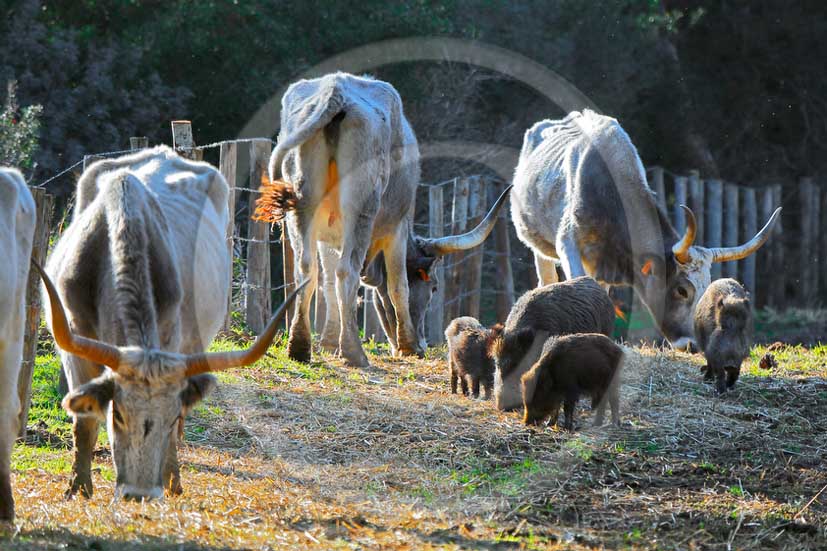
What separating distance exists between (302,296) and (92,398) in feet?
15.2

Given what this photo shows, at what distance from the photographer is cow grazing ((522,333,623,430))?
7.19 metres

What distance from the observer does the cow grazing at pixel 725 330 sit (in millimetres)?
8414

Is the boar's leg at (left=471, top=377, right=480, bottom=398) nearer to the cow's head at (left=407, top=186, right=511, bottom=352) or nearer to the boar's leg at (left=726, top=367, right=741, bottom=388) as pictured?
the boar's leg at (left=726, top=367, right=741, bottom=388)

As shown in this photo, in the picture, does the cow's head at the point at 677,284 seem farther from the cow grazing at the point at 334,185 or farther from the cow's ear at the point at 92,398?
the cow's ear at the point at 92,398

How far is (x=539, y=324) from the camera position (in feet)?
26.8

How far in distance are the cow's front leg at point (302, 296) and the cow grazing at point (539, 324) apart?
2177 mm

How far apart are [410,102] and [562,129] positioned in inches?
379

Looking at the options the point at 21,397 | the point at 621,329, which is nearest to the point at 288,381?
the point at 21,397

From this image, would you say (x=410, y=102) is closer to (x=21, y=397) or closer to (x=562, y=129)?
(x=562, y=129)

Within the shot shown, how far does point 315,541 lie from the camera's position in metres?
5.12

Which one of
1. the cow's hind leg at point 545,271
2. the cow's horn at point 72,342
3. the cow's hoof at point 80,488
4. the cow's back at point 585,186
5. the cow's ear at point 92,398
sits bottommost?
the cow's hoof at point 80,488

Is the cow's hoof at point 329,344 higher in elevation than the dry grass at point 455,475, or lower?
higher

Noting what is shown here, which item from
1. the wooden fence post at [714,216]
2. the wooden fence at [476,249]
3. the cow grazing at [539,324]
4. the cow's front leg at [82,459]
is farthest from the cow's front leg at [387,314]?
the wooden fence post at [714,216]

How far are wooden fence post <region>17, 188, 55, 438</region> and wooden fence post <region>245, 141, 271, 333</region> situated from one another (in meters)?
3.99
